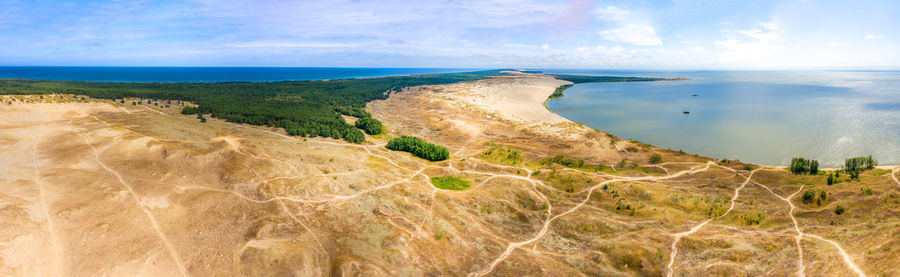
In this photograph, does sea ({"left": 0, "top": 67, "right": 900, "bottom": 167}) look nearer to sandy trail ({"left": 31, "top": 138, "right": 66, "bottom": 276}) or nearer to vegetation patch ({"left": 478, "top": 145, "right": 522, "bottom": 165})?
vegetation patch ({"left": 478, "top": 145, "right": 522, "bottom": 165})

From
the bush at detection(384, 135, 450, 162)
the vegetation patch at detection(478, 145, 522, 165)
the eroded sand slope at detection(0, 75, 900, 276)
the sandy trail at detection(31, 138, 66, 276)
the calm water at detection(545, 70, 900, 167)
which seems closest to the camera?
the sandy trail at detection(31, 138, 66, 276)

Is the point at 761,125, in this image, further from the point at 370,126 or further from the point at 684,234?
the point at 370,126

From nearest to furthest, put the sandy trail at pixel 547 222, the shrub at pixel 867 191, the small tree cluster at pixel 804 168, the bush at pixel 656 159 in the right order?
the sandy trail at pixel 547 222 < the shrub at pixel 867 191 < the small tree cluster at pixel 804 168 < the bush at pixel 656 159

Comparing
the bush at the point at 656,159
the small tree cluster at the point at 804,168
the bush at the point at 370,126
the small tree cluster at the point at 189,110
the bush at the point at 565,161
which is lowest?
the bush at the point at 565,161

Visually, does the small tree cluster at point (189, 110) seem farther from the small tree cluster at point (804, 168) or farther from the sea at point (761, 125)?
the small tree cluster at point (804, 168)

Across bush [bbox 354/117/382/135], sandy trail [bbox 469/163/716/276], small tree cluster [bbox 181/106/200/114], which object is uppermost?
small tree cluster [bbox 181/106/200/114]

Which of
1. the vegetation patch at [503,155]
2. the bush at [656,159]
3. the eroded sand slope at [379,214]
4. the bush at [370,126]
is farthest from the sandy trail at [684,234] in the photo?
the bush at [370,126]

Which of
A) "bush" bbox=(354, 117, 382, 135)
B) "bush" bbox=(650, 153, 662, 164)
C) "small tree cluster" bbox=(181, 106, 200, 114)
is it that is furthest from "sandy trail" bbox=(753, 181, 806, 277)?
"small tree cluster" bbox=(181, 106, 200, 114)
